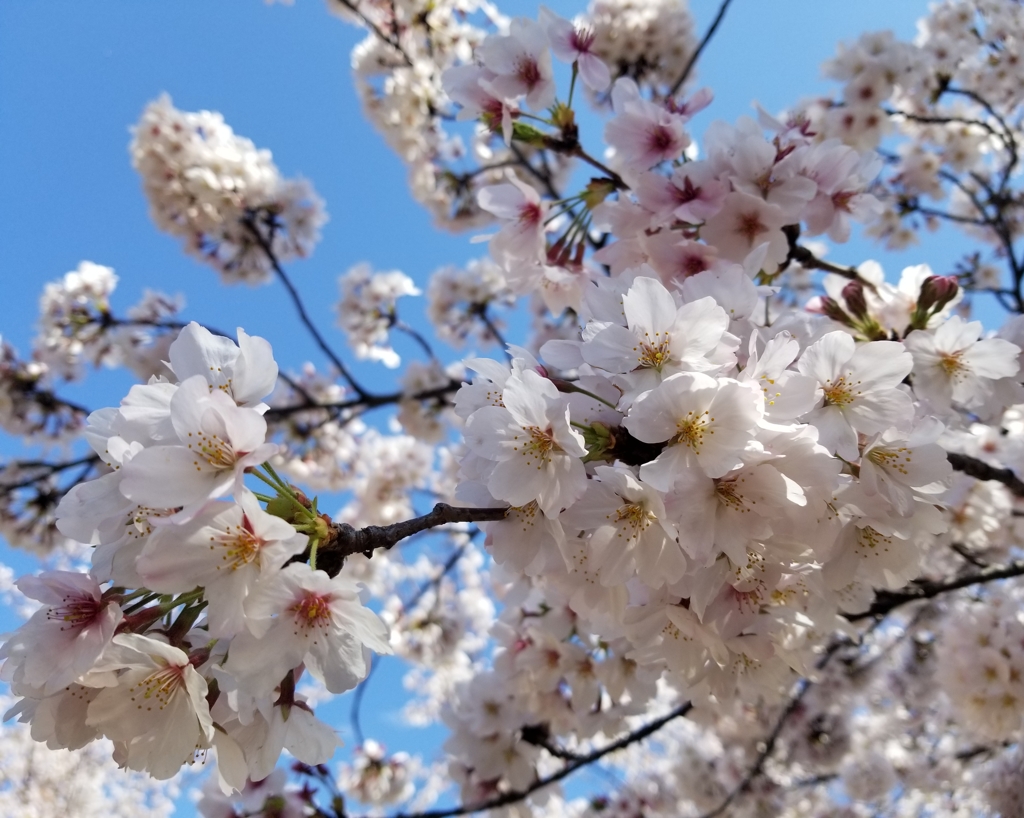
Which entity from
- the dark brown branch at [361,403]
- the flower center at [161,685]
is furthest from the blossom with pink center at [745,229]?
the dark brown branch at [361,403]

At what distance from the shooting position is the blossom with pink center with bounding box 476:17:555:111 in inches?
68.9

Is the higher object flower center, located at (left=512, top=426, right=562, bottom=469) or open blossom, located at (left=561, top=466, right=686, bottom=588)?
flower center, located at (left=512, top=426, right=562, bottom=469)

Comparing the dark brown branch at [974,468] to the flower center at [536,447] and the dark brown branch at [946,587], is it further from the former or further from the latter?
the flower center at [536,447]

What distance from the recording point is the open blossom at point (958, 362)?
1368 millimetres

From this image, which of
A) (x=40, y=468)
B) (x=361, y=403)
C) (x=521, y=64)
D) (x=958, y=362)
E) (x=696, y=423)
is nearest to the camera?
(x=696, y=423)

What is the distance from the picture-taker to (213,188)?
441 centimetres

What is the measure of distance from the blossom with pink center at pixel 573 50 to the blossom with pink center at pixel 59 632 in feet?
5.56

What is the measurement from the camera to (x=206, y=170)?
4418mm

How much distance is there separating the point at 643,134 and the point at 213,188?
369 centimetres

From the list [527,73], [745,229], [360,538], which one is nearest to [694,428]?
[360,538]

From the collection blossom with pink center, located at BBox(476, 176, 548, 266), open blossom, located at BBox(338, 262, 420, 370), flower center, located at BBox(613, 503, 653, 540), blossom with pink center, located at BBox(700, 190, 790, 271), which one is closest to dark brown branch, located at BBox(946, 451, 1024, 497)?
blossom with pink center, located at BBox(700, 190, 790, 271)

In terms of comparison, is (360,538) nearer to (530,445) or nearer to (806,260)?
(530,445)

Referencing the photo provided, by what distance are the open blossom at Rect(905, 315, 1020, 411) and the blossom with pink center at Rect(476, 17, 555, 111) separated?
1.13 meters

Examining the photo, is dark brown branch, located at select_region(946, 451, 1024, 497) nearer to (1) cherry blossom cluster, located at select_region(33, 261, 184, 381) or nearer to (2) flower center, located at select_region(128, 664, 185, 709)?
(2) flower center, located at select_region(128, 664, 185, 709)
